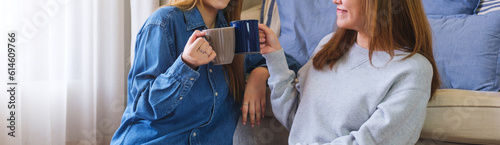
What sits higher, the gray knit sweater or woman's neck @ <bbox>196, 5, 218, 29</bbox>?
woman's neck @ <bbox>196, 5, 218, 29</bbox>

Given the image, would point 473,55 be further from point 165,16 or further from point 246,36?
point 165,16

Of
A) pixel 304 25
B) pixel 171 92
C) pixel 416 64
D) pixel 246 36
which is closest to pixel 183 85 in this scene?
pixel 171 92

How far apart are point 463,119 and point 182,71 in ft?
1.98

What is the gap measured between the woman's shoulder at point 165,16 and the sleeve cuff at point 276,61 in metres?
0.21

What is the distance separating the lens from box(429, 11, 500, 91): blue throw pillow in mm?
1238

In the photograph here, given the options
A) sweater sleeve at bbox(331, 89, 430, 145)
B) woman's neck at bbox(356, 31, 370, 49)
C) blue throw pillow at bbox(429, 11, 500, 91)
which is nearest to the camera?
sweater sleeve at bbox(331, 89, 430, 145)

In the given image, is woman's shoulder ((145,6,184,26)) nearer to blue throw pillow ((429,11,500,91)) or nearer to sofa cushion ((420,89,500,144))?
sofa cushion ((420,89,500,144))

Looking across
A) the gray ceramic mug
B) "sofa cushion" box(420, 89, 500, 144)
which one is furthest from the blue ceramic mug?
"sofa cushion" box(420, 89, 500, 144)

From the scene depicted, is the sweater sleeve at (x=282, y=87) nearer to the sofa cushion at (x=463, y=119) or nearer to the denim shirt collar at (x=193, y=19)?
the denim shirt collar at (x=193, y=19)

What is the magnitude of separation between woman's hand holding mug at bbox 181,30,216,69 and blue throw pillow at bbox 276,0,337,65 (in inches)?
27.7

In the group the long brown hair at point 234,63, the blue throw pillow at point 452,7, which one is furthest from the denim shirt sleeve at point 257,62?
the blue throw pillow at point 452,7

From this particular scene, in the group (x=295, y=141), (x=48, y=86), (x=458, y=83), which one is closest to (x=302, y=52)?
(x=458, y=83)

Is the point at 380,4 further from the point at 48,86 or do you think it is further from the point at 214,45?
the point at 48,86

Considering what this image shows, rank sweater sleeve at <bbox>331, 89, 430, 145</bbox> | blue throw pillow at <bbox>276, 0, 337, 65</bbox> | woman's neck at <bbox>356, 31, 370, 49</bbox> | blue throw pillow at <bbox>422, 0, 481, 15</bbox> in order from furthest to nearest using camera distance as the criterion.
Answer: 1. blue throw pillow at <bbox>276, 0, 337, 65</bbox>
2. blue throw pillow at <bbox>422, 0, 481, 15</bbox>
3. woman's neck at <bbox>356, 31, 370, 49</bbox>
4. sweater sleeve at <bbox>331, 89, 430, 145</bbox>
